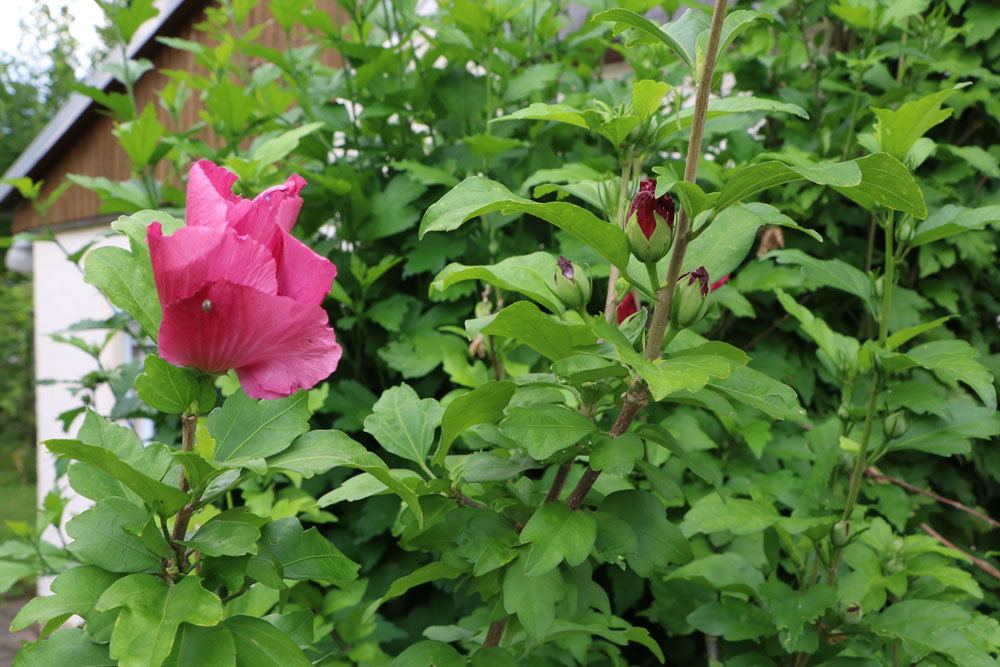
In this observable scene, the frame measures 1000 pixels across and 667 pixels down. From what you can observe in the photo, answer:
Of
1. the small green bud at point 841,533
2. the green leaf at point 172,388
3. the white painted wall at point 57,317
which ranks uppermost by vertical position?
the green leaf at point 172,388

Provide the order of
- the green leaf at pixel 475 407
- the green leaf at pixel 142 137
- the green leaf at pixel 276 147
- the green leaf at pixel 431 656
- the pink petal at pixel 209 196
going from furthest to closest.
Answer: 1. the green leaf at pixel 142 137
2. the green leaf at pixel 276 147
3. the green leaf at pixel 431 656
4. the green leaf at pixel 475 407
5. the pink petal at pixel 209 196

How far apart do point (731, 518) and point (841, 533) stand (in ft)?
0.57

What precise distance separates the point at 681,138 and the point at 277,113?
44.6 inches

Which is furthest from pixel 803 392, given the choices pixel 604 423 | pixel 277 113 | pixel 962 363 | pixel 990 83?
pixel 277 113

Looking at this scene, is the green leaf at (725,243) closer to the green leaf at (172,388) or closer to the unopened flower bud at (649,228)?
the unopened flower bud at (649,228)

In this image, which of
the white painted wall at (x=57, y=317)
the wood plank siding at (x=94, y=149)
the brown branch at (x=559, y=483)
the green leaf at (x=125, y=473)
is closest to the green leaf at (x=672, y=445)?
the brown branch at (x=559, y=483)

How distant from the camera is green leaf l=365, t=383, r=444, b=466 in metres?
1.04

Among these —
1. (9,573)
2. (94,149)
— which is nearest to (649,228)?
(9,573)

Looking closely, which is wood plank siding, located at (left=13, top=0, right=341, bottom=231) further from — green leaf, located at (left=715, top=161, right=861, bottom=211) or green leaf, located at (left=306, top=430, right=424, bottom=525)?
green leaf, located at (left=715, top=161, right=861, bottom=211)

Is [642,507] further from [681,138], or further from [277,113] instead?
[277,113]

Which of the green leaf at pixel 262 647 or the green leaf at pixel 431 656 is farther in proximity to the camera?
the green leaf at pixel 431 656

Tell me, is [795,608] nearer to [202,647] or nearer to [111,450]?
[202,647]

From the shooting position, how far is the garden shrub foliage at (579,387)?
0.80 metres

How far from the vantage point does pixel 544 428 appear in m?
0.85
